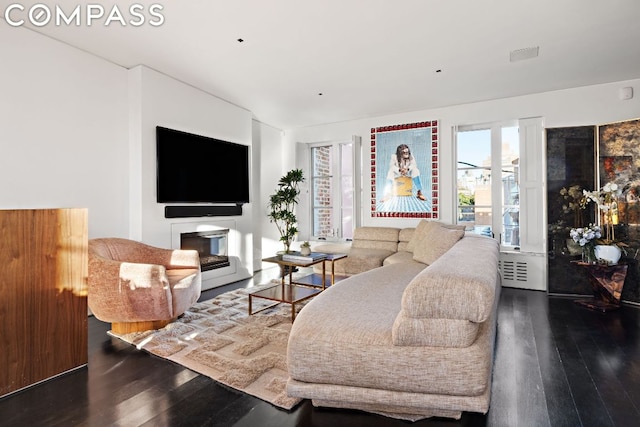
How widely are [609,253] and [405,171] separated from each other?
2702mm

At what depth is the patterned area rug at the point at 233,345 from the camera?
2.05 meters

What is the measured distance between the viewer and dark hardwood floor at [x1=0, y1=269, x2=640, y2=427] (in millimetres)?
1688

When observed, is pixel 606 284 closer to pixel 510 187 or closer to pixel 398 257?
pixel 510 187

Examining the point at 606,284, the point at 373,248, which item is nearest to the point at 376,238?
the point at 373,248

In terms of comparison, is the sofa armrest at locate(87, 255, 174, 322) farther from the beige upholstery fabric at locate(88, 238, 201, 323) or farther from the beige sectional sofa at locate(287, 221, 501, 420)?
the beige sectional sofa at locate(287, 221, 501, 420)

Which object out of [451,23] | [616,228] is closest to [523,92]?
[616,228]

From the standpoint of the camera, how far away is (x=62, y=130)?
316cm

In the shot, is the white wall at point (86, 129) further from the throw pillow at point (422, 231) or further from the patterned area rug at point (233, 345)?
the throw pillow at point (422, 231)

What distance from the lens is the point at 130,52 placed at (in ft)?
11.0

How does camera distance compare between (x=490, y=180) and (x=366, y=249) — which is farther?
(x=366, y=249)

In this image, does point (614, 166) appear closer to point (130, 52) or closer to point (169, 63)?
point (169, 63)

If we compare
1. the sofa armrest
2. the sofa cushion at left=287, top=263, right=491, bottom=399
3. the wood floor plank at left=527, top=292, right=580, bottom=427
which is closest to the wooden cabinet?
the sofa armrest

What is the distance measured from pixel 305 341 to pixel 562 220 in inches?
154

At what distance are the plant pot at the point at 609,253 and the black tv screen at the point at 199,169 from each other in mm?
4389
